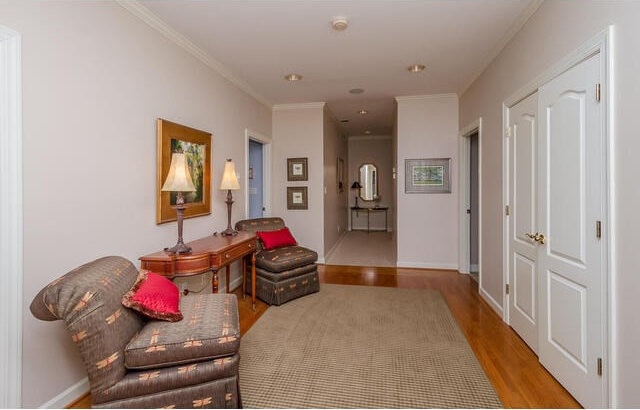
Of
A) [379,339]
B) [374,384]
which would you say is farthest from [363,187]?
[374,384]

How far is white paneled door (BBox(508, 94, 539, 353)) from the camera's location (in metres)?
2.40

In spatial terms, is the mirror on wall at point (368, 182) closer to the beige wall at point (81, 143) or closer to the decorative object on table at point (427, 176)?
the decorative object on table at point (427, 176)

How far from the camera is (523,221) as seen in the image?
8.49 ft

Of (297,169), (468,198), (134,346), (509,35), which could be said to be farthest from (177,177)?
(468,198)

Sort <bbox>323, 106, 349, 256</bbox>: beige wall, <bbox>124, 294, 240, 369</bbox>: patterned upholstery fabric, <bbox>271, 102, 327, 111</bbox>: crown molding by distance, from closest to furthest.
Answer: <bbox>124, 294, 240, 369</bbox>: patterned upholstery fabric < <bbox>271, 102, 327, 111</bbox>: crown molding < <bbox>323, 106, 349, 256</bbox>: beige wall

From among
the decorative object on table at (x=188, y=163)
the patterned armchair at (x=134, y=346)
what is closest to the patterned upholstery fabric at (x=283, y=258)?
the decorative object on table at (x=188, y=163)

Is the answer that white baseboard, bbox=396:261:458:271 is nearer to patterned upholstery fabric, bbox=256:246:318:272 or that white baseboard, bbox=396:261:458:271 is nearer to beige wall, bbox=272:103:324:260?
beige wall, bbox=272:103:324:260

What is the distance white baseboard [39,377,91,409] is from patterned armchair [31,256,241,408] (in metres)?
0.62

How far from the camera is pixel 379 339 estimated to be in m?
2.60

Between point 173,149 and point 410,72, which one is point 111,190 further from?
point 410,72

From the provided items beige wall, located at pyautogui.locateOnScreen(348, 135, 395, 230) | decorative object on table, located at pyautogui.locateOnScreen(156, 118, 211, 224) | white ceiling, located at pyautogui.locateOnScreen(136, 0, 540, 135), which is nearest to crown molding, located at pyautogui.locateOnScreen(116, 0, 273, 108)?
white ceiling, located at pyautogui.locateOnScreen(136, 0, 540, 135)

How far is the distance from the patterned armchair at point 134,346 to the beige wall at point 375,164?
768cm

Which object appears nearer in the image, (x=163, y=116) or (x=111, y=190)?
(x=111, y=190)

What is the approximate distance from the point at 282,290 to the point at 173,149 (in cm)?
181
